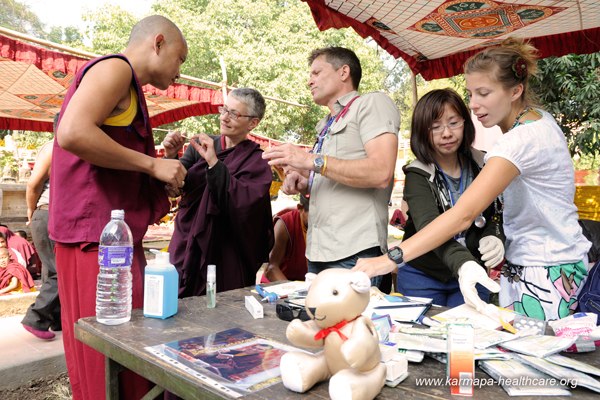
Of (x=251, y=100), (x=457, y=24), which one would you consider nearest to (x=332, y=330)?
(x=251, y=100)

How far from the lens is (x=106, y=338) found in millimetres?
1233

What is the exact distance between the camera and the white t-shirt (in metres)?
1.45

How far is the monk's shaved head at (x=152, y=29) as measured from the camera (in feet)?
5.43

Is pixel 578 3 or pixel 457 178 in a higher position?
pixel 578 3

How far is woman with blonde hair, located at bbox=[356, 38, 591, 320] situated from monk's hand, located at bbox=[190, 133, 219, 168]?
42.7 inches

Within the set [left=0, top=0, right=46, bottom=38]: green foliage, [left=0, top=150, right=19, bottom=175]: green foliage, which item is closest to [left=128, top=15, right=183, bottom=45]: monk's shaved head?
[left=0, top=150, right=19, bottom=175]: green foliage

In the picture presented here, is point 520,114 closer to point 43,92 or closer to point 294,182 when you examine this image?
point 294,182

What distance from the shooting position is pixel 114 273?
1474 mm

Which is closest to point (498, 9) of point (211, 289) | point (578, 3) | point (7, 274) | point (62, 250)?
point (578, 3)

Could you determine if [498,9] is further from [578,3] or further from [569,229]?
[569,229]

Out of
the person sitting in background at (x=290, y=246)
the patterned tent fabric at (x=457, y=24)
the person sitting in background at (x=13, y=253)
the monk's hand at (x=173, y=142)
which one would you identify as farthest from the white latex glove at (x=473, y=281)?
the person sitting in background at (x=13, y=253)

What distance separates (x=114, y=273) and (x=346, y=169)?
893mm

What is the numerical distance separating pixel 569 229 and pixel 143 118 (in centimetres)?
149

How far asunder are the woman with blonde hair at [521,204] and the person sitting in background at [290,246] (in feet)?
5.55
